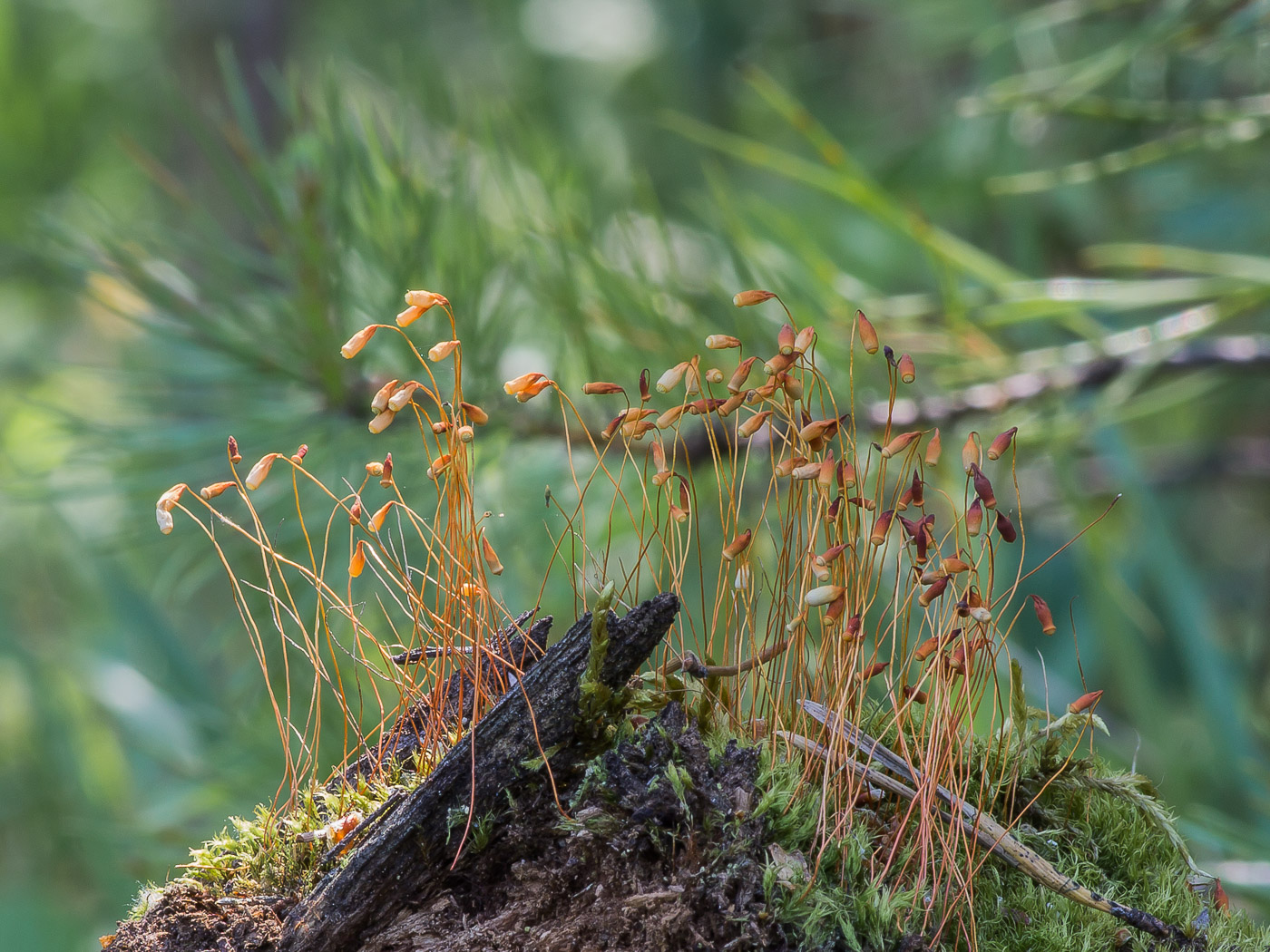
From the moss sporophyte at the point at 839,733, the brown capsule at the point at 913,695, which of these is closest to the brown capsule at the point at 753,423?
the moss sporophyte at the point at 839,733

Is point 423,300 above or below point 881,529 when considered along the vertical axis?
above

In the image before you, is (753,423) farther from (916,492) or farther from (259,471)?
(259,471)

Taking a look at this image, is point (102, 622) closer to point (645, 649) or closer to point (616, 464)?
point (616, 464)

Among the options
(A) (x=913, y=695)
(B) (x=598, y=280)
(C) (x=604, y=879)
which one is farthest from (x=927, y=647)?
(B) (x=598, y=280)

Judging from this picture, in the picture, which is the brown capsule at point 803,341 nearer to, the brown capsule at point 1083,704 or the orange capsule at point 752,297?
the orange capsule at point 752,297

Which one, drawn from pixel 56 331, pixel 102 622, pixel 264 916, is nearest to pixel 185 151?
pixel 56 331

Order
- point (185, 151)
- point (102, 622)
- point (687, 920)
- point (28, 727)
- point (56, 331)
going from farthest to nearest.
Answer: point (185, 151) < point (56, 331) < point (102, 622) < point (28, 727) < point (687, 920)

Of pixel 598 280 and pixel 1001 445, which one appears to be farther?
pixel 598 280
